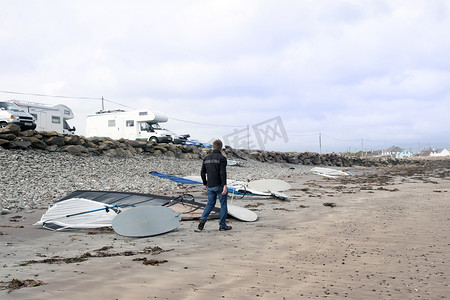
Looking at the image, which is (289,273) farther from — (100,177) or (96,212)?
(100,177)

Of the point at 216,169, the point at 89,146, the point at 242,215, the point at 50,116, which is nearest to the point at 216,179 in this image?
the point at 216,169

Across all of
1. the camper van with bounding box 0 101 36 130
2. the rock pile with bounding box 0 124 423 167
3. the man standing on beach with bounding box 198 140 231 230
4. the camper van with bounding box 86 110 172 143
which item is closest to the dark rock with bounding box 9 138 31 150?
the rock pile with bounding box 0 124 423 167

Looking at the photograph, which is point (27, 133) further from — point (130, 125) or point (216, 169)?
point (216, 169)

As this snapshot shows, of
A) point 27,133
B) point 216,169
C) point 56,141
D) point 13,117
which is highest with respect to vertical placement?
point 13,117

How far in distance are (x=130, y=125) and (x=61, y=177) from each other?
Answer: 13580 mm

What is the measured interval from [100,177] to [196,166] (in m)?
7.68

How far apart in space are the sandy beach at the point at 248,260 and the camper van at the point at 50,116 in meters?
18.6

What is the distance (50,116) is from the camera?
25.2 meters

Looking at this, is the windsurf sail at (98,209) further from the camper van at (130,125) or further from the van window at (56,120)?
the van window at (56,120)

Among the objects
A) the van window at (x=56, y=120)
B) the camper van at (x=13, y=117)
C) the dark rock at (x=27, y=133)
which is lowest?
the dark rock at (x=27, y=133)

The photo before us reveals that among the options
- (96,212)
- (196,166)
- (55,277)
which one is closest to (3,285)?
(55,277)

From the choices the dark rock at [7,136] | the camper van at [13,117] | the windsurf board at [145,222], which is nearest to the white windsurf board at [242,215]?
the windsurf board at [145,222]

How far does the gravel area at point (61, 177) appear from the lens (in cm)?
998

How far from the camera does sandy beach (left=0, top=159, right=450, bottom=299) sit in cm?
328
